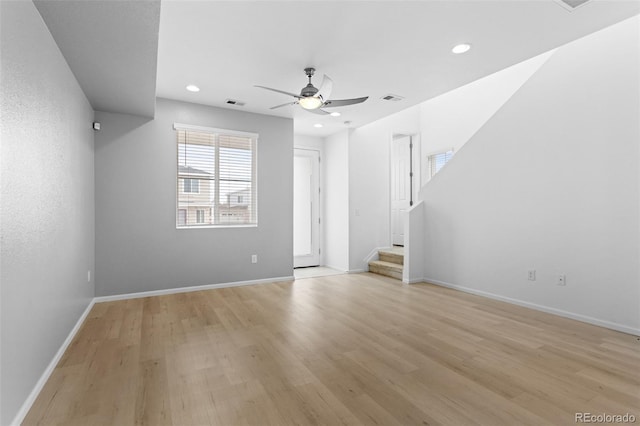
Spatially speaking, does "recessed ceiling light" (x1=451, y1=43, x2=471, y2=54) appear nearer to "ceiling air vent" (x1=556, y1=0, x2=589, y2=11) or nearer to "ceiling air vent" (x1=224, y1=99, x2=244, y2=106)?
"ceiling air vent" (x1=556, y1=0, x2=589, y2=11)

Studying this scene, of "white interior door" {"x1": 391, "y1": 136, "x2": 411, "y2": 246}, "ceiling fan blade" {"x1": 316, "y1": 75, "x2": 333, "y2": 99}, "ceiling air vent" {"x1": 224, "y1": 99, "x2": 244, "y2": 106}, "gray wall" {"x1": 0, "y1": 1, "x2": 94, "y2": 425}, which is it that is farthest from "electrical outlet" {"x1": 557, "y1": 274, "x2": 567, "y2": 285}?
"gray wall" {"x1": 0, "y1": 1, "x2": 94, "y2": 425}

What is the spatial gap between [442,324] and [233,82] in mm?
3694

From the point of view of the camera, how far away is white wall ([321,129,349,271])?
620 centimetres

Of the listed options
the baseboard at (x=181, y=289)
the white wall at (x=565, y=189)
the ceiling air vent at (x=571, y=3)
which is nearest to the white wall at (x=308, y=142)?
the baseboard at (x=181, y=289)

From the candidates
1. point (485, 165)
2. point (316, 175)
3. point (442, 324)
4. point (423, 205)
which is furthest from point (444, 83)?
point (316, 175)

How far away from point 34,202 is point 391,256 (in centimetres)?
523

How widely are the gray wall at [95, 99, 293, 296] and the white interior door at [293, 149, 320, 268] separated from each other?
3.98 ft

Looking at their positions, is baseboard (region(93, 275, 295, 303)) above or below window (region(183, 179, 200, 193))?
below

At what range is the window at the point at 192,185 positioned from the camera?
476 centimetres

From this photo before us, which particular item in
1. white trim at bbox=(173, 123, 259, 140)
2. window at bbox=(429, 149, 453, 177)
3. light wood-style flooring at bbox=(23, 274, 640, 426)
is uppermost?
white trim at bbox=(173, 123, 259, 140)

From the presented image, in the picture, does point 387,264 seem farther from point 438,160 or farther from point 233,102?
point 233,102

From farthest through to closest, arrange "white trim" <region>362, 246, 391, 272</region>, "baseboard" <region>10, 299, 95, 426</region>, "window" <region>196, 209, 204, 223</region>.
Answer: "white trim" <region>362, 246, 391, 272</region> → "window" <region>196, 209, 204, 223</region> → "baseboard" <region>10, 299, 95, 426</region>

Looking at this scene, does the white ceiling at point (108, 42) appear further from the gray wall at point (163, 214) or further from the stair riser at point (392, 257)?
the stair riser at point (392, 257)

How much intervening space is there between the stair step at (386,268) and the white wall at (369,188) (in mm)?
217
